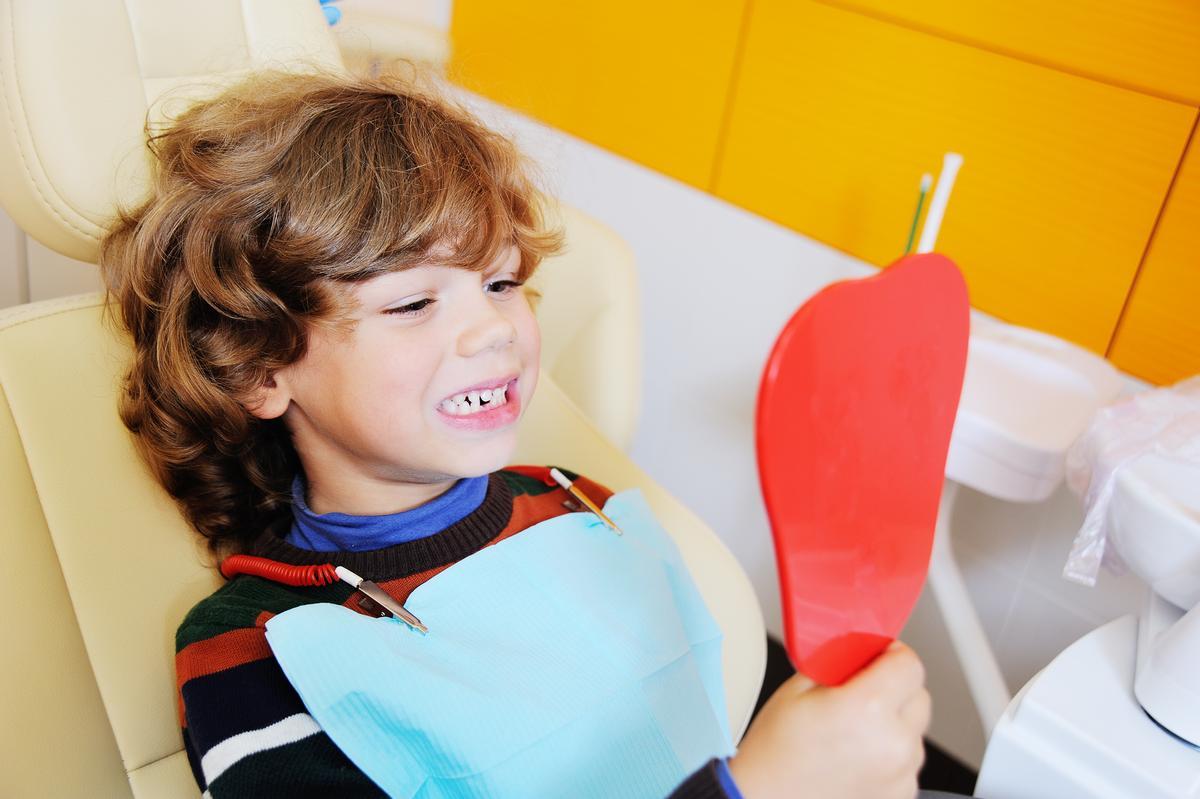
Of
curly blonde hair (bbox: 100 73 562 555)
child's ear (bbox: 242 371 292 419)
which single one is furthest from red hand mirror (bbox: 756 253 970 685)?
child's ear (bbox: 242 371 292 419)

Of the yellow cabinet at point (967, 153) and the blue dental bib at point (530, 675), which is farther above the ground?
the yellow cabinet at point (967, 153)

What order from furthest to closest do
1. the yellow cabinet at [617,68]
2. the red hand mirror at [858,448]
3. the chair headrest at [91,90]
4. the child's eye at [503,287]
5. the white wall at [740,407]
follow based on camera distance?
the yellow cabinet at [617,68] < the white wall at [740,407] < the child's eye at [503,287] < the chair headrest at [91,90] < the red hand mirror at [858,448]

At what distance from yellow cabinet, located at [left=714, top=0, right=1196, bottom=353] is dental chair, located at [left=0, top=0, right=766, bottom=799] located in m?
0.97

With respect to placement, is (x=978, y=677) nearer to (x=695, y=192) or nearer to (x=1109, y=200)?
(x=1109, y=200)

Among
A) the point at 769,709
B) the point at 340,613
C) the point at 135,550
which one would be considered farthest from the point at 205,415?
the point at 769,709

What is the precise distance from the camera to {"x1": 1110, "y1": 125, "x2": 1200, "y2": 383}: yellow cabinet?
1337mm

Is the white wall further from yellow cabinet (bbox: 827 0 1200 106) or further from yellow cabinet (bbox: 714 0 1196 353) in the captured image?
yellow cabinet (bbox: 827 0 1200 106)

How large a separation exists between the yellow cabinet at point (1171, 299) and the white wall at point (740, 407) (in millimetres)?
233

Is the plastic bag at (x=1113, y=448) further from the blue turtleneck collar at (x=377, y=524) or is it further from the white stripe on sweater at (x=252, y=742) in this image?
the white stripe on sweater at (x=252, y=742)

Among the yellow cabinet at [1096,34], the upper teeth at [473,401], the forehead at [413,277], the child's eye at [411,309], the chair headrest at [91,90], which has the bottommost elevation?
the upper teeth at [473,401]

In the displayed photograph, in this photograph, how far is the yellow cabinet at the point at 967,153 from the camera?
1395mm

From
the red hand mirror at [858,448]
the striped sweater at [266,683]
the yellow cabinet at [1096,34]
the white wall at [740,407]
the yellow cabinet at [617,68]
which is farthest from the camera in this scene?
the yellow cabinet at [617,68]

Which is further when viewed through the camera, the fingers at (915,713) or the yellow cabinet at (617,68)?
the yellow cabinet at (617,68)

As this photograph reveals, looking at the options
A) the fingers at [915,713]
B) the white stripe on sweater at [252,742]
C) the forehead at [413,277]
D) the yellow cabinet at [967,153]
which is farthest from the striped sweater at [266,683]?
the yellow cabinet at [967,153]
